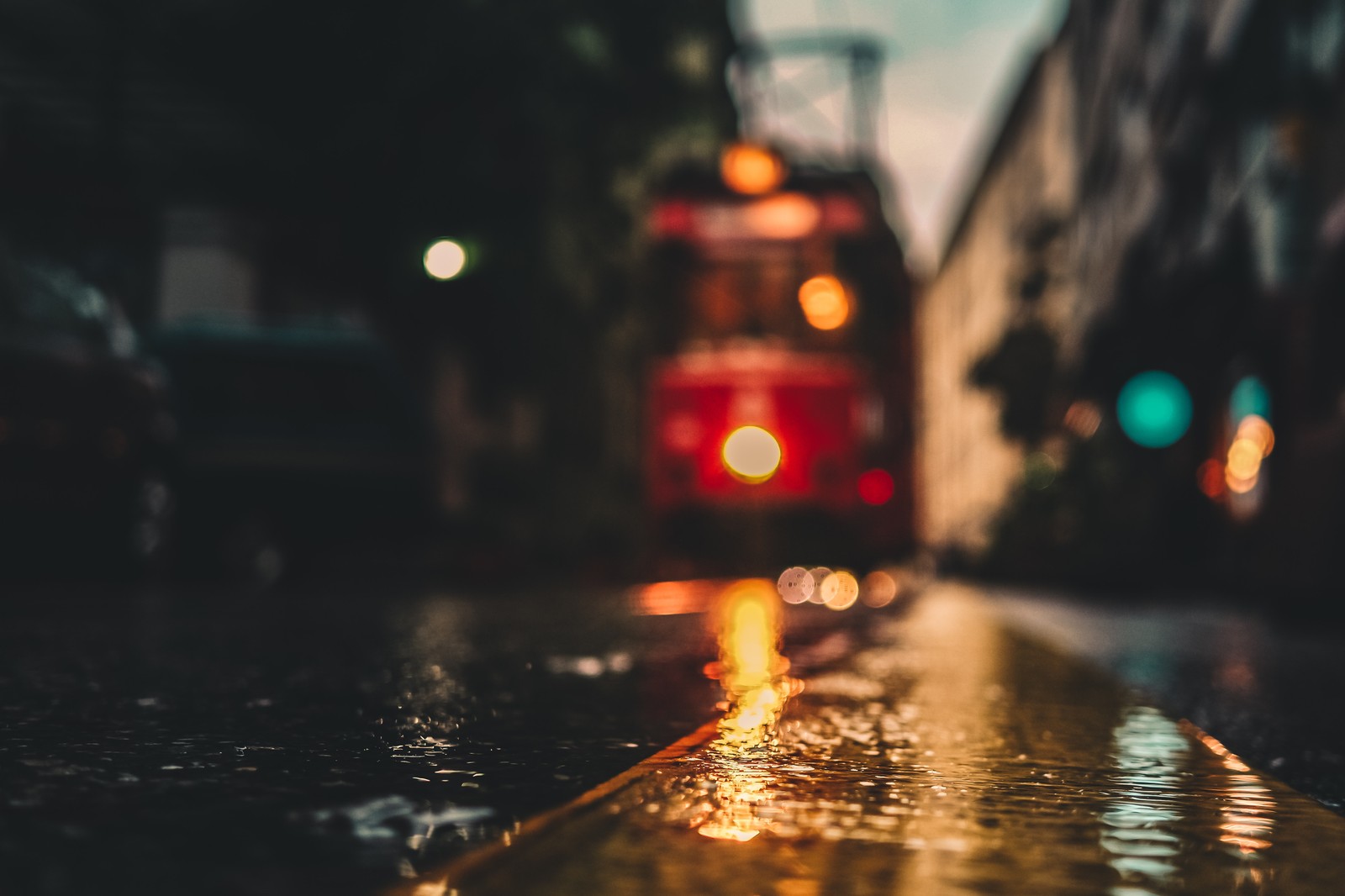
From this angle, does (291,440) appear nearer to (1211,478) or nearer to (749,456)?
(749,456)

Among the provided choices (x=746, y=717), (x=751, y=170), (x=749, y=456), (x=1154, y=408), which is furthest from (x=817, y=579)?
(x=746, y=717)

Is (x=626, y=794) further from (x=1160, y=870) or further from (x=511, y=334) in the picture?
(x=511, y=334)

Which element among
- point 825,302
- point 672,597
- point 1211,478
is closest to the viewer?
point 672,597

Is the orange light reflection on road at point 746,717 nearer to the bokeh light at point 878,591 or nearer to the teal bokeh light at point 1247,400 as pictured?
the bokeh light at point 878,591

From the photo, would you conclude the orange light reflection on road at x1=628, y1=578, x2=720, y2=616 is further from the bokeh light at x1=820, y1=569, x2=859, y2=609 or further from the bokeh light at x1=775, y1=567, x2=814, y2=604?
the bokeh light at x1=820, y1=569, x2=859, y2=609

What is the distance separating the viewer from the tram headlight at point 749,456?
56.0 feet

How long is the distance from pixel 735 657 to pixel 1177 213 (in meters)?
16.9

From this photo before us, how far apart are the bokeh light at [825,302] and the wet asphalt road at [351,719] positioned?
23.7 ft

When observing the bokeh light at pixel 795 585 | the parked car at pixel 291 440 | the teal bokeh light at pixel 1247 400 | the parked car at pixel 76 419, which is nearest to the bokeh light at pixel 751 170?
the bokeh light at pixel 795 585

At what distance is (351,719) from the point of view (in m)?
4.33

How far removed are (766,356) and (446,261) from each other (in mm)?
3391

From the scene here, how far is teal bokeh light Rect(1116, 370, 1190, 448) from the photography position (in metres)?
13.1

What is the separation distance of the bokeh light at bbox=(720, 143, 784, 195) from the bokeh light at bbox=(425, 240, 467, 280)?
9.16 ft

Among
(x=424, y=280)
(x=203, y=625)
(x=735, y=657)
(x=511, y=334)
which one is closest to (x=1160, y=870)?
(x=735, y=657)
